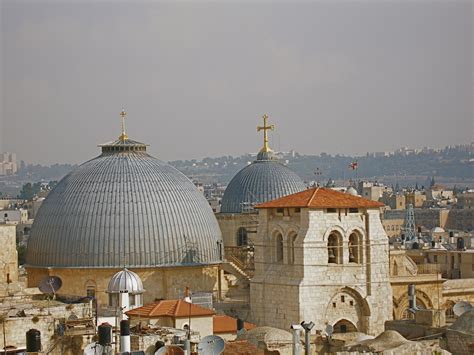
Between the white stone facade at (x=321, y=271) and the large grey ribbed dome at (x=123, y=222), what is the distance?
132 inches

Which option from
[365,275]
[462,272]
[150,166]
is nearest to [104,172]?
[150,166]

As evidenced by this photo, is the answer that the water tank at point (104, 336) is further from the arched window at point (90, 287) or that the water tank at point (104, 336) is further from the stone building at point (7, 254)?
the arched window at point (90, 287)

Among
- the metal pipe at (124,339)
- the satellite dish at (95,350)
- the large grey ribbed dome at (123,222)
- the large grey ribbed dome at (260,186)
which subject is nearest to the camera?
the satellite dish at (95,350)

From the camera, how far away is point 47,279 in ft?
166

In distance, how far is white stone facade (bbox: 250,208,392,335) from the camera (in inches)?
2005

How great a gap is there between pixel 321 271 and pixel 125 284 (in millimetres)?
7367

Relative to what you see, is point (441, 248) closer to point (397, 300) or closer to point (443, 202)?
point (397, 300)

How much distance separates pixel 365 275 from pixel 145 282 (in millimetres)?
8085

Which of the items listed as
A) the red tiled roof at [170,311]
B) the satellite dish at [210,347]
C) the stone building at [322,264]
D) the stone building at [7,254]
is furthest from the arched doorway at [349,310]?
the satellite dish at [210,347]

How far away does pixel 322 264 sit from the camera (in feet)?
168

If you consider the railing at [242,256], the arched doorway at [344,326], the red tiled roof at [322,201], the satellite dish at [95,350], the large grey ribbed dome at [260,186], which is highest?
the large grey ribbed dome at [260,186]

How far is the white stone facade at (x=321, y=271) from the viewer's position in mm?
50938

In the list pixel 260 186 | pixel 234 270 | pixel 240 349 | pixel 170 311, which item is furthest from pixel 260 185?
pixel 240 349

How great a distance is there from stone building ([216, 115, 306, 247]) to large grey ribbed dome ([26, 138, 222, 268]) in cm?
894
